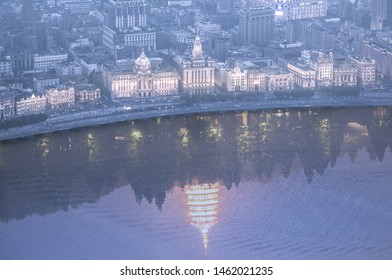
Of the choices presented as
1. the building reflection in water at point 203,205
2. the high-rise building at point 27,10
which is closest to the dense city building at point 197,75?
the high-rise building at point 27,10

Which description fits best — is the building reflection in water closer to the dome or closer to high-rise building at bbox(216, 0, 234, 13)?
the dome

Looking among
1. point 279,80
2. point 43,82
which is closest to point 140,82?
point 43,82

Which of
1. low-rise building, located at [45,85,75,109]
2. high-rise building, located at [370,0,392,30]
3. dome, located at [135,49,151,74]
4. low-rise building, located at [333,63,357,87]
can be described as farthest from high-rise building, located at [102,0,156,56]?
high-rise building, located at [370,0,392,30]

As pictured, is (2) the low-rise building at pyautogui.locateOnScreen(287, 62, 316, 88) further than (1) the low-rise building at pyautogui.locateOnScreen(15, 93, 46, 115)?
Yes

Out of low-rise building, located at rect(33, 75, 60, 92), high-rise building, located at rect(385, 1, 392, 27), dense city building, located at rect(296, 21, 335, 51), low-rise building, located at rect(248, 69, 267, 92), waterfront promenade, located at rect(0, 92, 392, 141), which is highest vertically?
high-rise building, located at rect(385, 1, 392, 27)

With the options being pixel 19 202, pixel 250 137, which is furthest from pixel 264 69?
pixel 19 202
